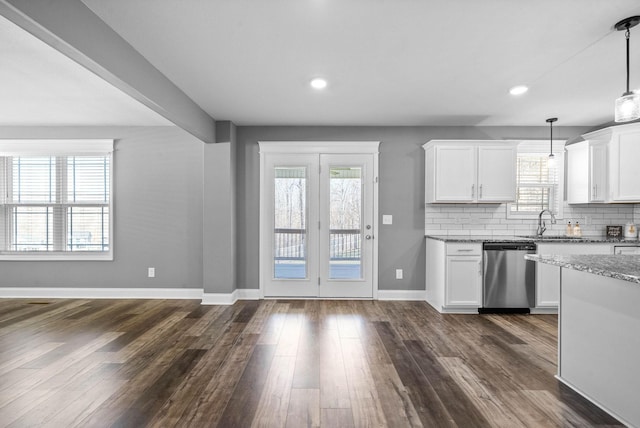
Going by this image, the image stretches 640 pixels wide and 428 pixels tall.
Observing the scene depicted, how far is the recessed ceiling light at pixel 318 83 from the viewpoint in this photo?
3.28 m

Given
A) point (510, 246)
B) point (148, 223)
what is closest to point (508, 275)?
point (510, 246)

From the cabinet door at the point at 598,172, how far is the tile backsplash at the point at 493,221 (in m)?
0.42

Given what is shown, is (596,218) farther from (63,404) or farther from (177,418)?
(63,404)

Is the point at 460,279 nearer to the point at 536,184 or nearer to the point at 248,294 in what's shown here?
the point at 536,184

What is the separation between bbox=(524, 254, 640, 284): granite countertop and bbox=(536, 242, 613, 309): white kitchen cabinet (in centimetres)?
188

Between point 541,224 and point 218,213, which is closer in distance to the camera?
point 218,213

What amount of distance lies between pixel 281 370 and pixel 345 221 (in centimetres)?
255

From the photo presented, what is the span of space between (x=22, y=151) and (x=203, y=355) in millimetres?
4375

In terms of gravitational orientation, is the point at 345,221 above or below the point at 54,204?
below

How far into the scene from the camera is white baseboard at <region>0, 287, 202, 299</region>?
500 centimetres

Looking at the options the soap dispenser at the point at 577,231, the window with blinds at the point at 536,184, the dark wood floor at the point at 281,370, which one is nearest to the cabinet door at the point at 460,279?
A: the dark wood floor at the point at 281,370

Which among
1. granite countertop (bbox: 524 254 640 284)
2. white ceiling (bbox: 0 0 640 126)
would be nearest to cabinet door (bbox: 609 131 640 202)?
white ceiling (bbox: 0 0 640 126)

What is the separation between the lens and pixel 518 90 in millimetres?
3537

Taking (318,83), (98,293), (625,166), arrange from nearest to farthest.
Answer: (318,83) → (625,166) → (98,293)
